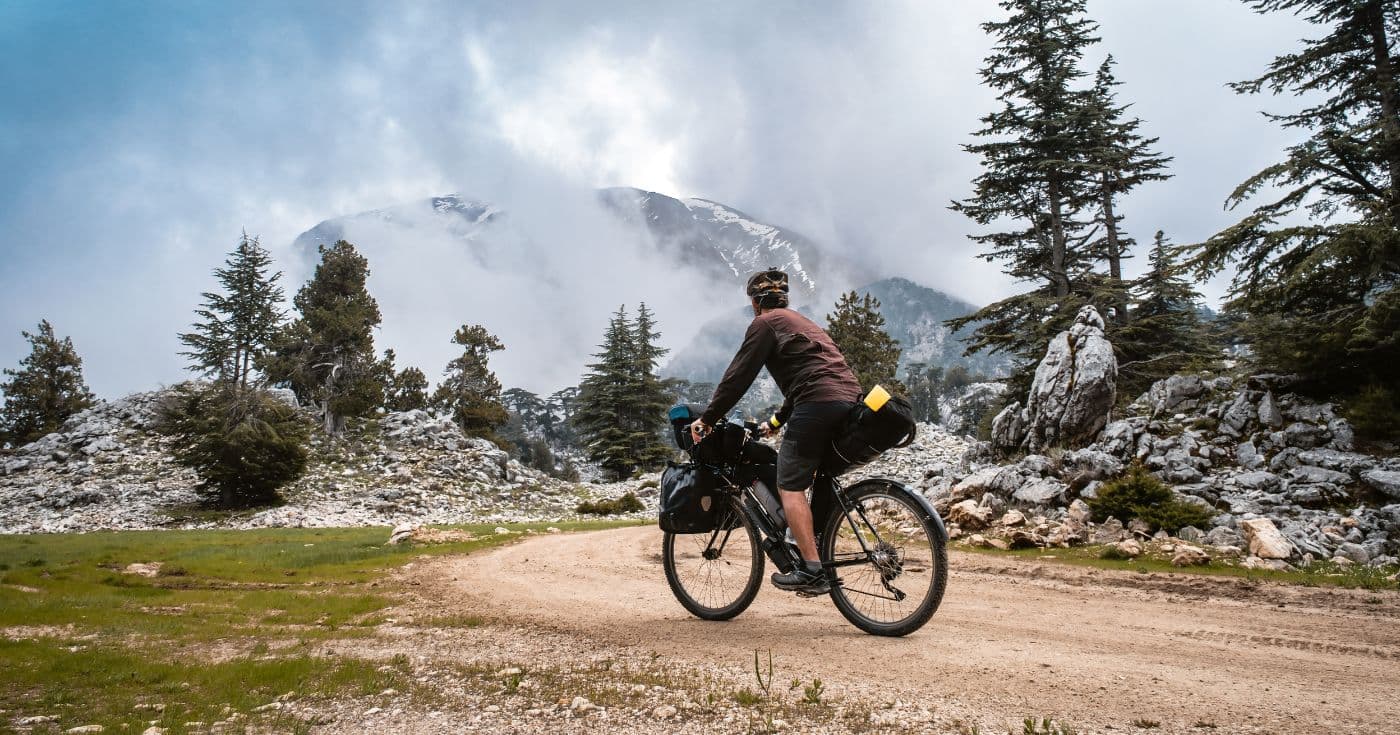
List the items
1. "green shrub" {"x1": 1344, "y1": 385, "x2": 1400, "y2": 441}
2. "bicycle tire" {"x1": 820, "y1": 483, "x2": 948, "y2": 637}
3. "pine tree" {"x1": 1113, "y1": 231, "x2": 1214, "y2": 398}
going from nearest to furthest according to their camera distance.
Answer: "bicycle tire" {"x1": 820, "y1": 483, "x2": 948, "y2": 637}
"green shrub" {"x1": 1344, "y1": 385, "x2": 1400, "y2": 441}
"pine tree" {"x1": 1113, "y1": 231, "x2": 1214, "y2": 398}

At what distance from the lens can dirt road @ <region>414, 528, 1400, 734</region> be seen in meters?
2.82

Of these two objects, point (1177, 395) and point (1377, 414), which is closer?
point (1377, 414)

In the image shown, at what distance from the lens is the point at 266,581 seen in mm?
8953

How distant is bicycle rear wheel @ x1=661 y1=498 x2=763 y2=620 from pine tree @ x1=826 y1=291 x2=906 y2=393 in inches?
1475

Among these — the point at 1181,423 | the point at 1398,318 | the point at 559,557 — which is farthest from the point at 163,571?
the point at 1398,318

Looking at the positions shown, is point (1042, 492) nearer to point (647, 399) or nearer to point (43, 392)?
point (647, 399)

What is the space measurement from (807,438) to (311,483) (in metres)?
32.6

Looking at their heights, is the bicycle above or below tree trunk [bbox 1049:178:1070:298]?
below

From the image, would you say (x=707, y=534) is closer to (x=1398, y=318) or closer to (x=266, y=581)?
(x=266, y=581)

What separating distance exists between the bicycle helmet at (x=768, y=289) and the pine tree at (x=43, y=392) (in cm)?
5844

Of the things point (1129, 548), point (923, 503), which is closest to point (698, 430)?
point (923, 503)

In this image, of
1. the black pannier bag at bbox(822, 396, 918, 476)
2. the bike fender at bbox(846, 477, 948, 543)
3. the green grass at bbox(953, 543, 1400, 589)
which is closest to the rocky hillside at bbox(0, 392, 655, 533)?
the green grass at bbox(953, 543, 1400, 589)

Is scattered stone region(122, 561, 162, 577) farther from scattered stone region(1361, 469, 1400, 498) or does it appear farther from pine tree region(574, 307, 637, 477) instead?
pine tree region(574, 307, 637, 477)

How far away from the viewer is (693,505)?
16.3 ft
